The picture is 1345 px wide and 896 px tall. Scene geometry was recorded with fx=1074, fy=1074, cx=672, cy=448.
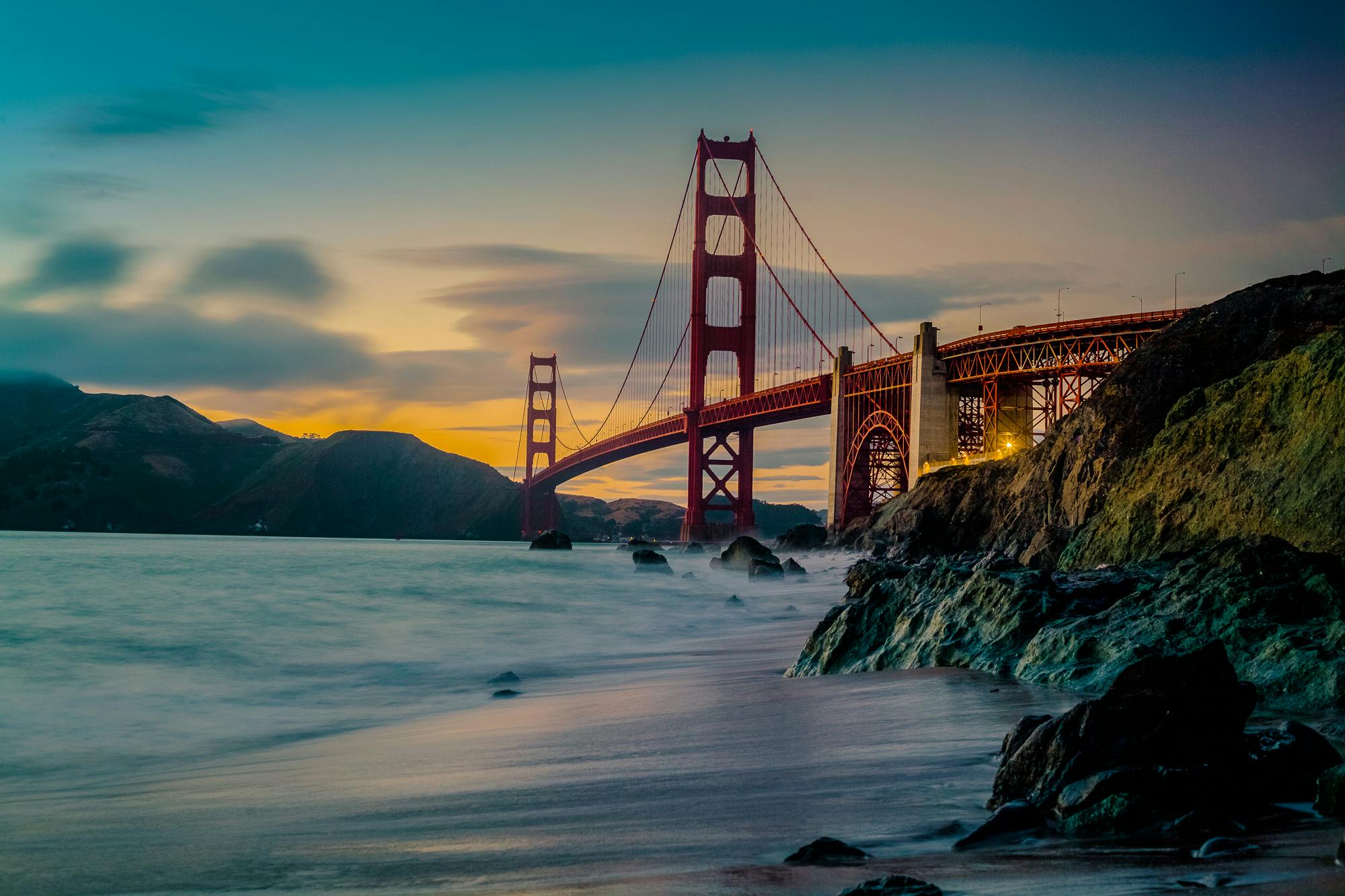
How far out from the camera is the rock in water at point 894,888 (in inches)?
99.7

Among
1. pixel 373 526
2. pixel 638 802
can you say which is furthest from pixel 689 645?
pixel 373 526

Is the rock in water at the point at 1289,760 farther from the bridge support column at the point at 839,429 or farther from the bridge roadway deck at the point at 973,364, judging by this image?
the bridge support column at the point at 839,429

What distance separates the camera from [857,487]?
46.3m

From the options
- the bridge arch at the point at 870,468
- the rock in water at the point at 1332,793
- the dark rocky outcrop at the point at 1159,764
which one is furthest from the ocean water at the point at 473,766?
the bridge arch at the point at 870,468

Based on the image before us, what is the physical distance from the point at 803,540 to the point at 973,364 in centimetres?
1097

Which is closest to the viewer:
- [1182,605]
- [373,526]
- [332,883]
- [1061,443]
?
[332,883]

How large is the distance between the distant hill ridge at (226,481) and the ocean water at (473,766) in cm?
9614

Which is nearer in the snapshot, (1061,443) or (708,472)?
(1061,443)

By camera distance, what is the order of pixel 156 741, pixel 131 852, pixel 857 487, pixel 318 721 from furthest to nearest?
1. pixel 857 487
2. pixel 318 721
3. pixel 156 741
4. pixel 131 852

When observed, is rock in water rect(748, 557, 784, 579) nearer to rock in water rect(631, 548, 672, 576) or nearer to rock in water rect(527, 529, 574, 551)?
rock in water rect(631, 548, 672, 576)

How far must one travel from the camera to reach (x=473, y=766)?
5.07m

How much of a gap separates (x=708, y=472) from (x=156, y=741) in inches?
1858

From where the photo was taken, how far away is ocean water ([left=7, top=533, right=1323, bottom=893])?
10.6 ft

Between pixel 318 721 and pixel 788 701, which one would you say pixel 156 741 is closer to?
pixel 318 721
